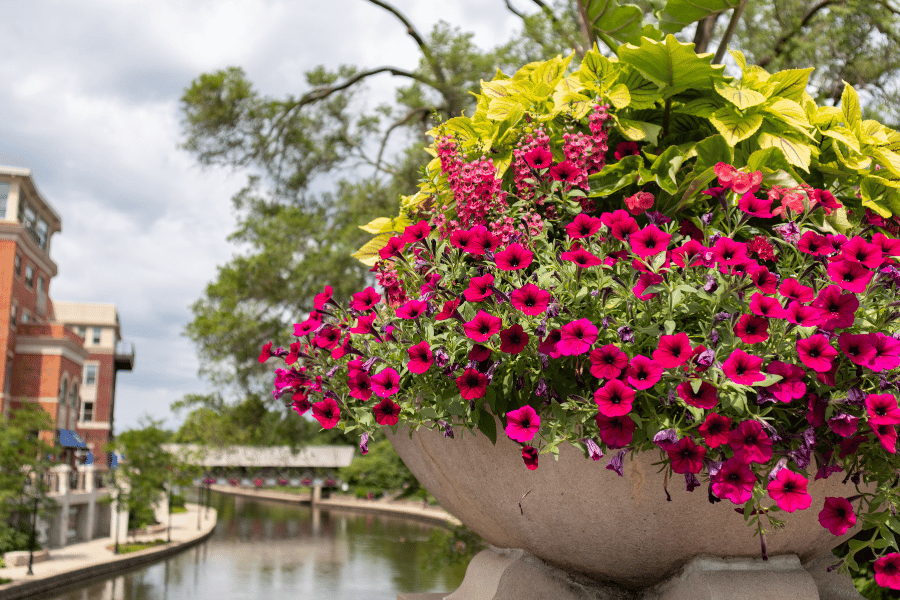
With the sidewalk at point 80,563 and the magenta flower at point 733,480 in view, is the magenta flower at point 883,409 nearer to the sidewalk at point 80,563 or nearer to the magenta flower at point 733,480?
the magenta flower at point 733,480

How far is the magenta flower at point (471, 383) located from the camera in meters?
1.67

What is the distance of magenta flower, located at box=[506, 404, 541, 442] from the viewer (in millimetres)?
1609

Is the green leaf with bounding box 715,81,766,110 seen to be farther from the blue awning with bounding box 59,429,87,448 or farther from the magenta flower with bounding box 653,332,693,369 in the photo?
the blue awning with bounding box 59,429,87,448

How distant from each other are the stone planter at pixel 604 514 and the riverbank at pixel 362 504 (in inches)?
1174

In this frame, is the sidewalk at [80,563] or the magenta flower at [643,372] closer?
the magenta flower at [643,372]

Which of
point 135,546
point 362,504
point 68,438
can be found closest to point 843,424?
point 135,546

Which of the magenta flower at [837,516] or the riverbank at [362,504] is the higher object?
the magenta flower at [837,516]

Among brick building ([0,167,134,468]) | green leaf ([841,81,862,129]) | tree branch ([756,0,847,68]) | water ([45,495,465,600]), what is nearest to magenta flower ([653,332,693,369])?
green leaf ([841,81,862,129])

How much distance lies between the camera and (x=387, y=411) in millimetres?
1867

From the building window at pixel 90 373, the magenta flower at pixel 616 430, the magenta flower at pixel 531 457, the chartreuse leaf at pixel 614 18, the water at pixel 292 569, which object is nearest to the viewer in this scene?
the magenta flower at pixel 616 430

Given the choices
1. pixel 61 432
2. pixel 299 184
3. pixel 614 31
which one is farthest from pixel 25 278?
pixel 614 31

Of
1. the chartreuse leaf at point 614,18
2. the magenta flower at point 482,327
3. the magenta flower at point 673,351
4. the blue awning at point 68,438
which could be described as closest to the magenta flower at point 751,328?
the magenta flower at point 673,351

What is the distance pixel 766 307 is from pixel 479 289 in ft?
2.08

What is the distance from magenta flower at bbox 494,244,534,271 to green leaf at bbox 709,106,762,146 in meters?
0.79
